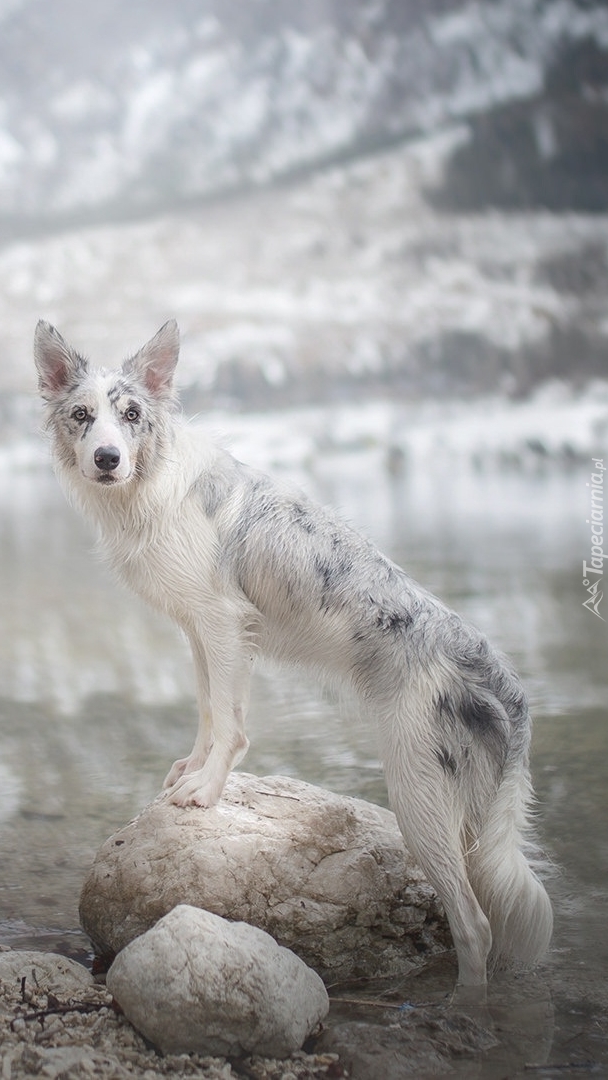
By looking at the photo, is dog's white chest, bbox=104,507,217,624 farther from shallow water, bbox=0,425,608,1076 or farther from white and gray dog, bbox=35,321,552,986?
shallow water, bbox=0,425,608,1076

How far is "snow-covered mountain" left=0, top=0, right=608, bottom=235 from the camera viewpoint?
19.4 meters

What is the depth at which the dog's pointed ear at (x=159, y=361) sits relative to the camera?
3.81m

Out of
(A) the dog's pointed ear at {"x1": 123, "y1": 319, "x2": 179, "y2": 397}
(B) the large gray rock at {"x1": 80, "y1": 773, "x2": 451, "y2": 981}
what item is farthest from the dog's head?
(B) the large gray rock at {"x1": 80, "y1": 773, "x2": 451, "y2": 981}

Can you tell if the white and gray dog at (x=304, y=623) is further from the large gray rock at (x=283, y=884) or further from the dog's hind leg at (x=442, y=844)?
the large gray rock at (x=283, y=884)

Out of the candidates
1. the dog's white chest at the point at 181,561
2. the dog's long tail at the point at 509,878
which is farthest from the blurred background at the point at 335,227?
the dog's long tail at the point at 509,878

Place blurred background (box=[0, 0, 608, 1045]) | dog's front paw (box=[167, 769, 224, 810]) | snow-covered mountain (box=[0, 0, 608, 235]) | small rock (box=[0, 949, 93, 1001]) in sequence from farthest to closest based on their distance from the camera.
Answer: snow-covered mountain (box=[0, 0, 608, 235]) → blurred background (box=[0, 0, 608, 1045]) → dog's front paw (box=[167, 769, 224, 810]) → small rock (box=[0, 949, 93, 1001])

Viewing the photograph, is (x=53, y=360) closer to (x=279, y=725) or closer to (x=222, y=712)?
(x=222, y=712)

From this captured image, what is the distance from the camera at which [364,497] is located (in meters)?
17.4

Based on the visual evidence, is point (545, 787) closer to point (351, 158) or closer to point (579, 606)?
point (579, 606)

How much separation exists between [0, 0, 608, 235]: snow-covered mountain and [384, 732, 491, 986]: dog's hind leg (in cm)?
1812

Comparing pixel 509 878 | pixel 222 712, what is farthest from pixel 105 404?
pixel 509 878

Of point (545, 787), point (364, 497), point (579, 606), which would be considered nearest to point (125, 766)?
point (545, 787)

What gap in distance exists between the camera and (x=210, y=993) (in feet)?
10.2

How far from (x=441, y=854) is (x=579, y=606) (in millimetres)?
6868
